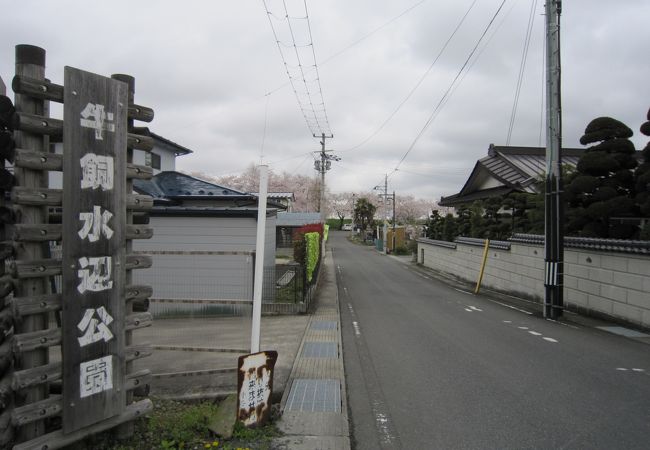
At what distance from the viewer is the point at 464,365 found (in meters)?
6.68

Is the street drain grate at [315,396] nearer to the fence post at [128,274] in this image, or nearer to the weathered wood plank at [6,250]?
the fence post at [128,274]

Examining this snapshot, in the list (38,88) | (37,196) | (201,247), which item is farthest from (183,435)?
(201,247)

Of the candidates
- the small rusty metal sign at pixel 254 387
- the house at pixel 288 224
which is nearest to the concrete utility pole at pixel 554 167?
the small rusty metal sign at pixel 254 387

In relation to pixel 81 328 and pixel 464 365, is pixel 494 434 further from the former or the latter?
pixel 81 328

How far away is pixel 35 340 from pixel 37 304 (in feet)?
0.80

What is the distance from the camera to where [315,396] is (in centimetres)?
520

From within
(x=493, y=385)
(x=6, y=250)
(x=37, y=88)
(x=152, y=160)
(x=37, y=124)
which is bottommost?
(x=493, y=385)

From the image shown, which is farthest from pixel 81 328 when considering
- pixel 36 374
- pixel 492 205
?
pixel 492 205

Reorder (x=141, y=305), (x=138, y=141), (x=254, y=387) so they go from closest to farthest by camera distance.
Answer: (x=138, y=141) → (x=141, y=305) → (x=254, y=387)

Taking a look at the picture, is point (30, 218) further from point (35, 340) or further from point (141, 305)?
point (141, 305)

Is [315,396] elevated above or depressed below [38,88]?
below

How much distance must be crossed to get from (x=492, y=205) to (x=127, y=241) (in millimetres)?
18634

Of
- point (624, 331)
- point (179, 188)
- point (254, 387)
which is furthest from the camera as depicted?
point (179, 188)

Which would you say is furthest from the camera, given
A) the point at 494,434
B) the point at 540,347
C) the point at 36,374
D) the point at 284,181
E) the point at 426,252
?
the point at 284,181
